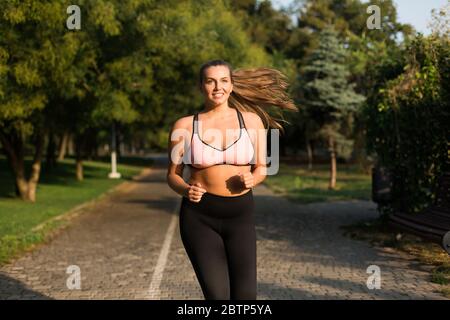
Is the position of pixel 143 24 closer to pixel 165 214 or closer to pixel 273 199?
pixel 165 214

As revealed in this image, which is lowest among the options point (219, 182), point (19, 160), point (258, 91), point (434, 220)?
point (434, 220)

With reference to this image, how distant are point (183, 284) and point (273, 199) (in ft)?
42.5

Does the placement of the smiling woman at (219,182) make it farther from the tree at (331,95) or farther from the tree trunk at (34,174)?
the tree at (331,95)

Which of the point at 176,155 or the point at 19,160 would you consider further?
the point at 19,160

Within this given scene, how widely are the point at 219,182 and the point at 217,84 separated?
61 cm

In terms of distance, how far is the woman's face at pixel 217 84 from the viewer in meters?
3.58

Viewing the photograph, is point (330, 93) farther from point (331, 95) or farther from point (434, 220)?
point (434, 220)

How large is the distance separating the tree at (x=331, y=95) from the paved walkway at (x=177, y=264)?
1204 cm

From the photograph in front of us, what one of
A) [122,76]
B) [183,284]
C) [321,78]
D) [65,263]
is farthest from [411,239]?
[321,78]

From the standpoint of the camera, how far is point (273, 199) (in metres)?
19.8

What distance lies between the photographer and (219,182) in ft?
11.6

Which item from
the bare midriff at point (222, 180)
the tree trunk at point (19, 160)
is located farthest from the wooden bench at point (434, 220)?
the tree trunk at point (19, 160)

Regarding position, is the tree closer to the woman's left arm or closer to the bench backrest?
the bench backrest

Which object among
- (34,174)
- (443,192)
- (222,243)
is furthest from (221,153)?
(34,174)
